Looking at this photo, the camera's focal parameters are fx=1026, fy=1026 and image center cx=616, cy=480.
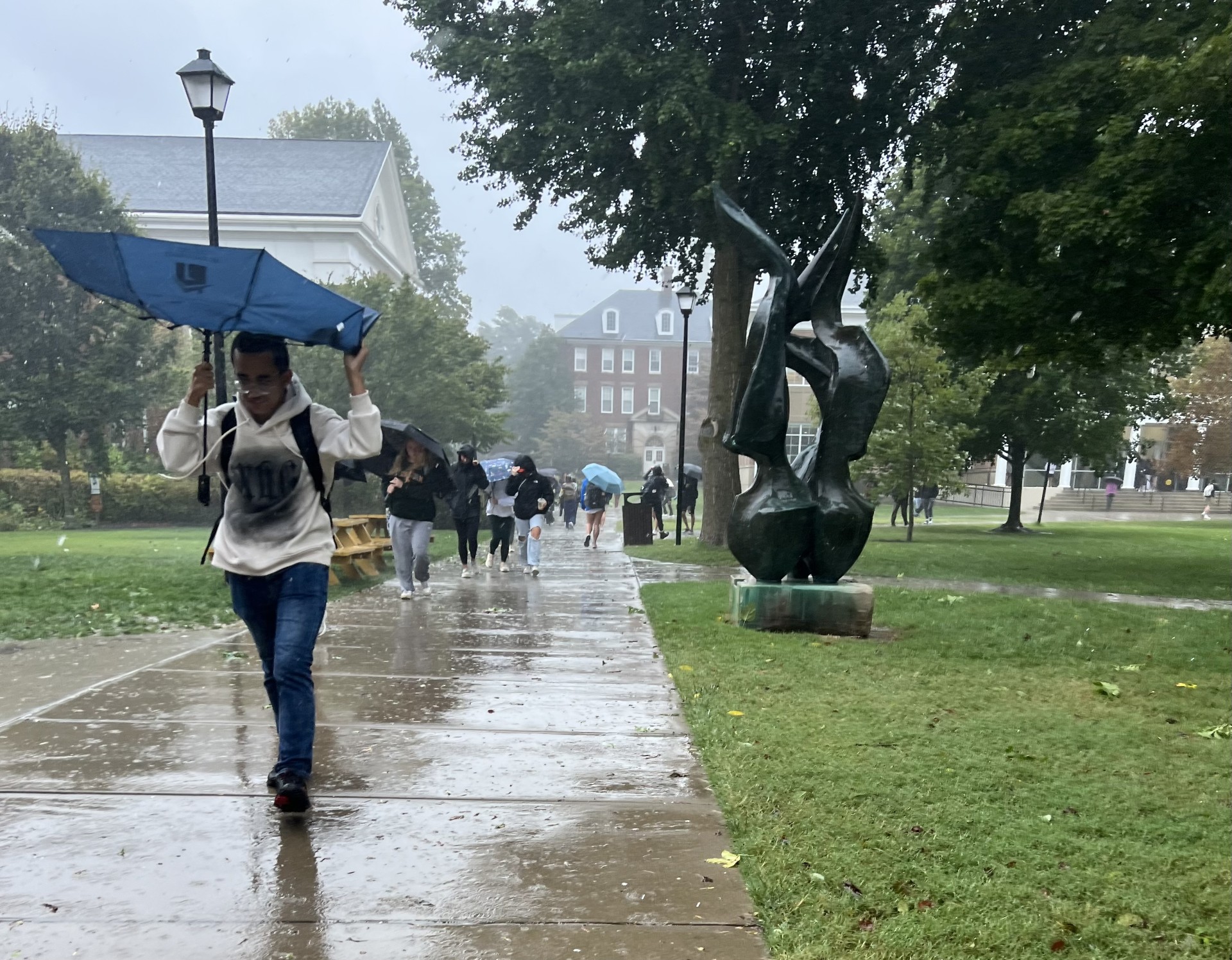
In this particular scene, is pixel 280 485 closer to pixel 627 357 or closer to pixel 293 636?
pixel 293 636

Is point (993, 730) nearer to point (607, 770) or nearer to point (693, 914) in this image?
point (607, 770)

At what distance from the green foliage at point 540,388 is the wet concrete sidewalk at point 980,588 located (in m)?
71.9

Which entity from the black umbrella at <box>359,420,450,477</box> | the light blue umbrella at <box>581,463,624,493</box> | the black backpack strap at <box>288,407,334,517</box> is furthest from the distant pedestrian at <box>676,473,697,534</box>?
the black backpack strap at <box>288,407,334,517</box>

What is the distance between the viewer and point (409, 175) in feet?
222

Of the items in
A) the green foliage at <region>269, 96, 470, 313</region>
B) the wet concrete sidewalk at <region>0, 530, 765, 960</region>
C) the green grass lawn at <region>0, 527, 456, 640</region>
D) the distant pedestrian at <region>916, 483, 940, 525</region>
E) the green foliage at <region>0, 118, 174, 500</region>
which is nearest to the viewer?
the wet concrete sidewalk at <region>0, 530, 765, 960</region>

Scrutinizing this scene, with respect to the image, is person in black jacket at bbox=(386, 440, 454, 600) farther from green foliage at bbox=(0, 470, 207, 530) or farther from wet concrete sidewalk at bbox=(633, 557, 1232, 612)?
green foliage at bbox=(0, 470, 207, 530)

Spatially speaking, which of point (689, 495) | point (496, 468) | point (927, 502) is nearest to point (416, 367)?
point (689, 495)

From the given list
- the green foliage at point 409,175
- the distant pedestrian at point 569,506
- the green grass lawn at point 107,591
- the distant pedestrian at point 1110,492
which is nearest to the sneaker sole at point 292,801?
the green grass lawn at point 107,591

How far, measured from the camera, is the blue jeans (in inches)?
161

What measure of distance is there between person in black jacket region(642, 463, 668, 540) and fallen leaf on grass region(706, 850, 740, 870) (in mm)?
17622

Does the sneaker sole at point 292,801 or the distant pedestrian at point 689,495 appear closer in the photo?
the sneaker sole at point 292,801

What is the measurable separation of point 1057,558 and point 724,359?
6737mm

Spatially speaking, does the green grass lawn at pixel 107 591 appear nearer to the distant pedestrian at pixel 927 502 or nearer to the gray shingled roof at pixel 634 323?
the distant pedestrian at pixel 927 502

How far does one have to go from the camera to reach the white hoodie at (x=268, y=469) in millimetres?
4090
